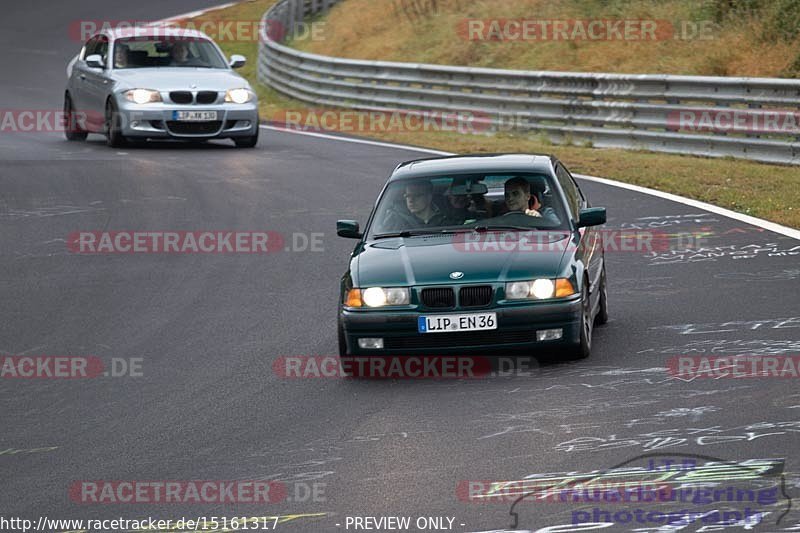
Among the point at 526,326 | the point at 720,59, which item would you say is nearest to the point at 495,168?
the point at 526,326

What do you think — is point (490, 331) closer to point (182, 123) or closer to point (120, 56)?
point (182, 123)

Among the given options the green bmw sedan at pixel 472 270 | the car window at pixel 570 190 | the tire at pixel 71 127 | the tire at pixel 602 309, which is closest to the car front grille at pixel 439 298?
the green bmw sedan at pixel 472 270

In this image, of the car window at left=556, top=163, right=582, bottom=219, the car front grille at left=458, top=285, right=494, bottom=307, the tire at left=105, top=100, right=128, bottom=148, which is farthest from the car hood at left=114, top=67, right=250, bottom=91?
the car front grille at left=458, top=285, right=494, bottom=307

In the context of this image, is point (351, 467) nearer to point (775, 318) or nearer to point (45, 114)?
point (775, 318)

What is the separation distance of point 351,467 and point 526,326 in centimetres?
231

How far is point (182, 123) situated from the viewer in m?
22.8

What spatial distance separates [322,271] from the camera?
13500 mm

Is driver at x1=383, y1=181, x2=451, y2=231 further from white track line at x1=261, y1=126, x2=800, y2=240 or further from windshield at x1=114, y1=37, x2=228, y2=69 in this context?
windshield at x1=114, y1=37, x2=228, y2=69

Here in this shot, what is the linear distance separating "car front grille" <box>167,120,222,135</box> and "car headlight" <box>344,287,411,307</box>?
535 inches

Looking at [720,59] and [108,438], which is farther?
[720,59]

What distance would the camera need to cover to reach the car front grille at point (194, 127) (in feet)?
74.7

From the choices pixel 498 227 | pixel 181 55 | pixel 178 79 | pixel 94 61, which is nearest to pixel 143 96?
pixel 178 79

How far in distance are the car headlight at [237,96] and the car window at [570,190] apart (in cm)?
1198

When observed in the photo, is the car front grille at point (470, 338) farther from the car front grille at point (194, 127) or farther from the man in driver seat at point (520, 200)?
the car front grille at point (194, 127)
